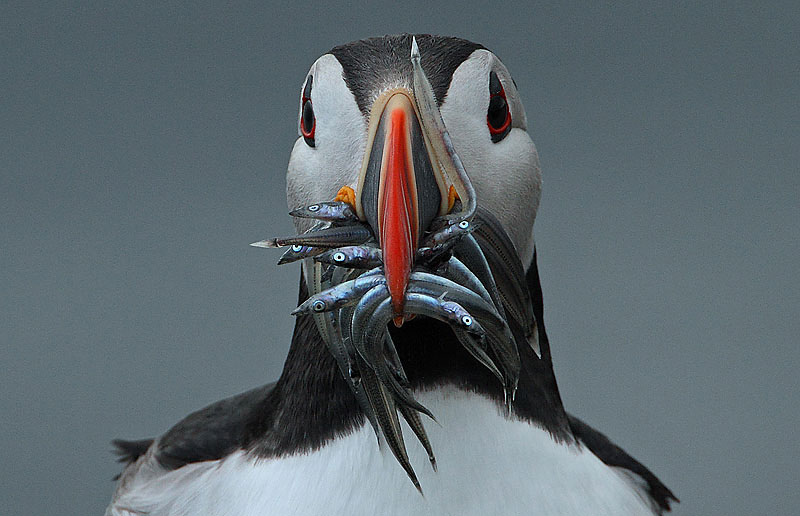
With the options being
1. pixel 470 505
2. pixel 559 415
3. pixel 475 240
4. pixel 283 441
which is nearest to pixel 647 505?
pixel 559 415

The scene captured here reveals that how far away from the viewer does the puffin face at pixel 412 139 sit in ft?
5.00

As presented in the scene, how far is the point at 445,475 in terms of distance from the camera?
6.09ft

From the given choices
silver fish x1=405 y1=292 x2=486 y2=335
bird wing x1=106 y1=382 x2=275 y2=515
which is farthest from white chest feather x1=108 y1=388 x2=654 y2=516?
silver fish x1=405 y1=292 x2=486 y2=335

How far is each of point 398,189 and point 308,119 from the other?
43cm

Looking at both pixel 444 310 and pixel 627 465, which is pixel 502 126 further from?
pixel 627 465

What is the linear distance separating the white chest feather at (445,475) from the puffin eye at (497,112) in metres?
0.45

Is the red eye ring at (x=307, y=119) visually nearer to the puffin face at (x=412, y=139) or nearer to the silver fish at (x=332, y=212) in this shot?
the puffin face at (x=412, y=139)

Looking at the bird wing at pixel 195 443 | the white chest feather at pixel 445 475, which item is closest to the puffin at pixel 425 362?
the white chest feather at pixel 445 475

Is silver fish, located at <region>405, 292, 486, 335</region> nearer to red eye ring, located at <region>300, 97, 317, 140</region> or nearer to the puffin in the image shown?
the puffin

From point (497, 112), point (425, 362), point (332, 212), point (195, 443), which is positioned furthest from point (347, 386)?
point (195, 443)

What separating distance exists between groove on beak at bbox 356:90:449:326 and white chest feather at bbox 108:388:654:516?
43 centimetres

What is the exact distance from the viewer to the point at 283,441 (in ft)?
6.46

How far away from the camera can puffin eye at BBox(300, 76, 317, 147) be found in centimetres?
184

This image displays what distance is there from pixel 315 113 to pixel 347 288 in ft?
1.51
